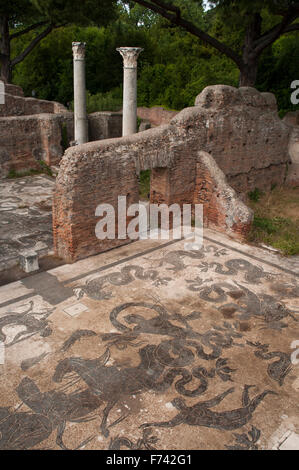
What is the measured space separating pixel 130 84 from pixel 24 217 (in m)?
4.58

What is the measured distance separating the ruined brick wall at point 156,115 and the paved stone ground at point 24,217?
292 inches

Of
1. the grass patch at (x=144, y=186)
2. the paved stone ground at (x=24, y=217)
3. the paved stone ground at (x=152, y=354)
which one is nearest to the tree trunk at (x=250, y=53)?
the grass patch at (x=144, y=186)

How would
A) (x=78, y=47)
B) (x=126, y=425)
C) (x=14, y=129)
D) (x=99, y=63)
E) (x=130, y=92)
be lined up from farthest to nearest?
(x=99, y=63), (x=78, y=47), (x=14, y=129), (x=130, y=92), (x=126, y=425)

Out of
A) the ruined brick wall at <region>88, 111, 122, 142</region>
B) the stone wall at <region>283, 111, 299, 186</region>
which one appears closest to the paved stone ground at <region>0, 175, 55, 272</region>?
the ruined brick wall at <region>88, 111, 122, 142</region>

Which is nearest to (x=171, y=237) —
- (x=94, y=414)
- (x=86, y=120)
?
(x=94, y=414)

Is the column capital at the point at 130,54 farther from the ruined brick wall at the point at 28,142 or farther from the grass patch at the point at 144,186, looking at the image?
the ruined brick wall at the point at 28,142

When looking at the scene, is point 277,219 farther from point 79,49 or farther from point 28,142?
point 79,49

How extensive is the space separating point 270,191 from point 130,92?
484cm

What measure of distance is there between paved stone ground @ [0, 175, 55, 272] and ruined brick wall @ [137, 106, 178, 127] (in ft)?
24.4

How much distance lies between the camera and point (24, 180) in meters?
13.0

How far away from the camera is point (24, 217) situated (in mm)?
10195

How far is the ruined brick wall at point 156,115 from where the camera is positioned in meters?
18.7

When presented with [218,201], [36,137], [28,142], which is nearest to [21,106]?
[36,137]

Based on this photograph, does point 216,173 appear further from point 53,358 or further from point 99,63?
point 99,63
